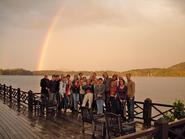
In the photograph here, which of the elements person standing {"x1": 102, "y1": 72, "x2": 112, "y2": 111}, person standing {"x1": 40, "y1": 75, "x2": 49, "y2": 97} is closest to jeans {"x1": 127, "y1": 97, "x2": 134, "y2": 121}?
person standing {"x1": 102, "y1": 72, "x2": 112, "y2": 111}

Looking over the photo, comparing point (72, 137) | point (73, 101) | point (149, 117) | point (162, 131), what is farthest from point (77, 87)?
point (162, 131)

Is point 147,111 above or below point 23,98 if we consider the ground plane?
above

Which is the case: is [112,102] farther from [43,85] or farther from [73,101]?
[43,85]

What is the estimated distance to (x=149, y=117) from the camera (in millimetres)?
11867

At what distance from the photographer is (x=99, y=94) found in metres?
13.1

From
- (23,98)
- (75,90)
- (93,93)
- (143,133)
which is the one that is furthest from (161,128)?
(23,98)

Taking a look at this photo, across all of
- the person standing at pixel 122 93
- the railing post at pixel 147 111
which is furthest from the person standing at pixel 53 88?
the railing post at pixel 147 111

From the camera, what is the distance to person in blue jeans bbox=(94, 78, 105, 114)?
13039 millimetres

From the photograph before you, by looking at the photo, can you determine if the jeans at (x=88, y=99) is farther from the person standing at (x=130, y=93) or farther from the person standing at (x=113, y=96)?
the person standing at (x=130, y=93)

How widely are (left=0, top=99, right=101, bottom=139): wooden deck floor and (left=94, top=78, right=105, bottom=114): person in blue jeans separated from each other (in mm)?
1096

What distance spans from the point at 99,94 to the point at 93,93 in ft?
2.27

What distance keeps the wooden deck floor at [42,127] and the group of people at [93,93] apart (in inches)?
41.6

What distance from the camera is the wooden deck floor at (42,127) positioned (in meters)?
9.84

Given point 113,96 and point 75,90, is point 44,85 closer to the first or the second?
point 75,90
